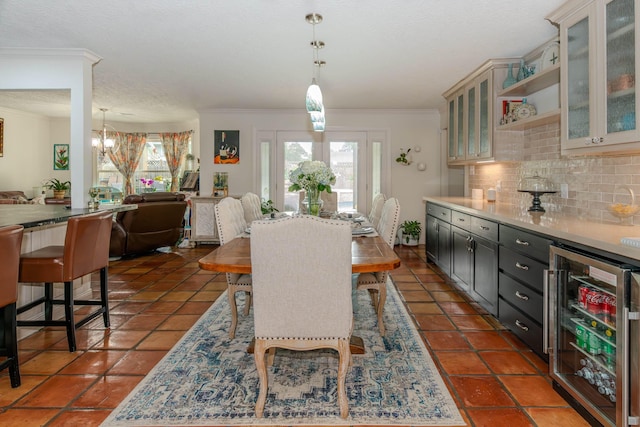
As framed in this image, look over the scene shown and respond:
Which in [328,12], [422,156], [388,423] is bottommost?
[388,423]

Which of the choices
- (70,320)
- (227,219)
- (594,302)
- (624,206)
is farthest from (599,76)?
(70,320)

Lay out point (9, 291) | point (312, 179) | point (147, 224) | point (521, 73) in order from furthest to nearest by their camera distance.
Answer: point (147, 224), point (521, 73), point (312, 179), point (9, 291)

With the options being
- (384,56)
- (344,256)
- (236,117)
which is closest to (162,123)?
(236,117)

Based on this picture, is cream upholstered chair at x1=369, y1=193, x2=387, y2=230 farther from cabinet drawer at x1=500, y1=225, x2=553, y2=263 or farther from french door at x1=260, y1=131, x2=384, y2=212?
french door at x1=260, y1=131, x2=384, y2=212

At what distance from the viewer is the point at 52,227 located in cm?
323

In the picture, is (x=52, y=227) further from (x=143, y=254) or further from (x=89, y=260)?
(x=143, y=254)

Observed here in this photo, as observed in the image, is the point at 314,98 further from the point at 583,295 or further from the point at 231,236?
the point at 583,295

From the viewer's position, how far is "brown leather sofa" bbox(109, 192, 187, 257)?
5.18 m

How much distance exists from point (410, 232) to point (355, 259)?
15.3 ft

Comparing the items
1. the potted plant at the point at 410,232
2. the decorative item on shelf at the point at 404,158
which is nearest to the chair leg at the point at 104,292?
the potted plant at the point at 410,232

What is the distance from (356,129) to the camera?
6.61 metres

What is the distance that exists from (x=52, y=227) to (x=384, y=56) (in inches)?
131

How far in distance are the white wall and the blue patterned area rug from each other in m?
4.20

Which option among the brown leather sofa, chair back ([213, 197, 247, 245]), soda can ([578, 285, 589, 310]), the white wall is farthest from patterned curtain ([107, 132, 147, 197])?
soda can ([578, 285, 589, 310])
